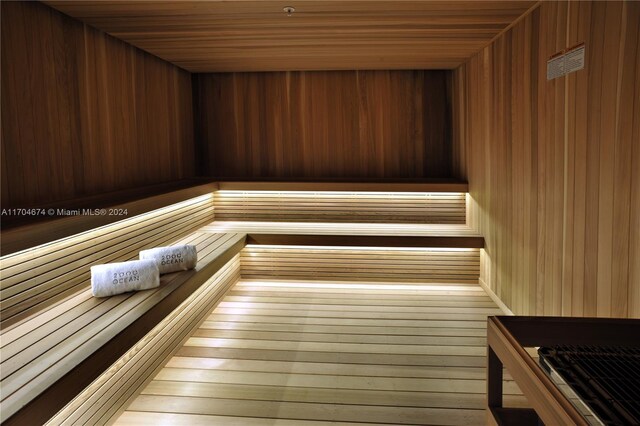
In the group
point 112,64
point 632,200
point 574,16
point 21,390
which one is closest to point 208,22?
point 112,64

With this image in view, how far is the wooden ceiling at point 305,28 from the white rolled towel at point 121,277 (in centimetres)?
139

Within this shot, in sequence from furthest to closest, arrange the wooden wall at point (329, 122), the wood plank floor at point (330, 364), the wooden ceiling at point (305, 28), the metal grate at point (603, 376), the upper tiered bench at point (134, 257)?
the wooden wall at point (329, 122), the wooden ceiling at point (305, 28), the wood plank floor at point (330, 364), the upper tiered bench at point (134, 257), the metal grate at point (603, 376)

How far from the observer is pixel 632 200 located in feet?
5.92

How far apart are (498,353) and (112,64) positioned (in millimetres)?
3020

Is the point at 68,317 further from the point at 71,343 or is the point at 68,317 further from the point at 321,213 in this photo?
the point at 321,213

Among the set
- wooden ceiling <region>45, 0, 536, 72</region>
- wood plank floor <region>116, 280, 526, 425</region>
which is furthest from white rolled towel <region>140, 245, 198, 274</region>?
wooden ceiling <region>45, 0, 536, 72</region>

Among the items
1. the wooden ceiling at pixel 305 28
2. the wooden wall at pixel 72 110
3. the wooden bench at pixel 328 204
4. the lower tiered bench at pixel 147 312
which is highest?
the wooden ceiling at pixel 305 28

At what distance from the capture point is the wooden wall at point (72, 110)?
2.26m

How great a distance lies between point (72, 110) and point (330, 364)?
7.06ft

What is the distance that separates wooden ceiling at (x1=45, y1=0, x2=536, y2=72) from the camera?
2475mm

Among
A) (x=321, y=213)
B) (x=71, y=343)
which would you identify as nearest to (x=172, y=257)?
(x=71, y=343)


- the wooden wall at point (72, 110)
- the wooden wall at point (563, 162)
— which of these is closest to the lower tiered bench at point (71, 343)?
the wooden wall at point (72, 110)

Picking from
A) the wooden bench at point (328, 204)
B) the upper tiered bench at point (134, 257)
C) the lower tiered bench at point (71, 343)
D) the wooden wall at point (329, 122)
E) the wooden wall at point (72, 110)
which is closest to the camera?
the lower tiered bench at point (71, 343)

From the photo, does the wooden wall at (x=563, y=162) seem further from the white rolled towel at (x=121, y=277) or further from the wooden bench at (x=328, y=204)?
the white rolled towel at (x=121, y=277)
